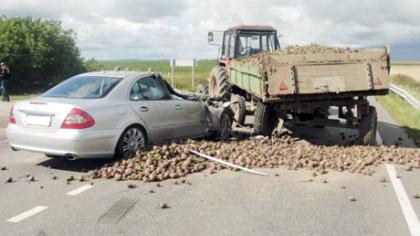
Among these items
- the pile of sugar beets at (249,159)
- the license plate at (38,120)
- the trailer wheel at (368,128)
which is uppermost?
the license plate at (38,120)

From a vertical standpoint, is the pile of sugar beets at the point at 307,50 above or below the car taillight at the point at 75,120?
above

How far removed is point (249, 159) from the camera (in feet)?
30.2

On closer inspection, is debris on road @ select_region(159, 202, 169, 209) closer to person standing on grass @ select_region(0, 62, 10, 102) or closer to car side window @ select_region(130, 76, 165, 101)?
car side window @ select_region(130, 76, 165, 101)

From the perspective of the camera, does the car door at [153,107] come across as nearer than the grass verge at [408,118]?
Yes

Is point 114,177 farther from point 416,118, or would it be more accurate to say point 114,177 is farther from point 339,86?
point 416,118

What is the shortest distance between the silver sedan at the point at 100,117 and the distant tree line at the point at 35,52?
20887 millimetres

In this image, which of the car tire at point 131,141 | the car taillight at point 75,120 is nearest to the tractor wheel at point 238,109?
the car tire at point 131,141

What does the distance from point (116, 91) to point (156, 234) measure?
3.96 m

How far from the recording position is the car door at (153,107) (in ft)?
30.5

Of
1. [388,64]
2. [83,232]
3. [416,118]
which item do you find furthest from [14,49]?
[83,232]

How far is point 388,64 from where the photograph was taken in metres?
11.0

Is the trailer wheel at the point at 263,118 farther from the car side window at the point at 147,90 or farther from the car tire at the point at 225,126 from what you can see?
the car side window at the point at 147,90

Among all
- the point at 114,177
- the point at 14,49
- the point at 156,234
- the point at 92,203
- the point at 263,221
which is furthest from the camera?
the point at 14,49

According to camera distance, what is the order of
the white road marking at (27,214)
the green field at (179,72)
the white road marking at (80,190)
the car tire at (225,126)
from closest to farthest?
the white road marking at (27,214), the white road marking at (80,190), the car tire at (225,126), the green field at (179,72)
